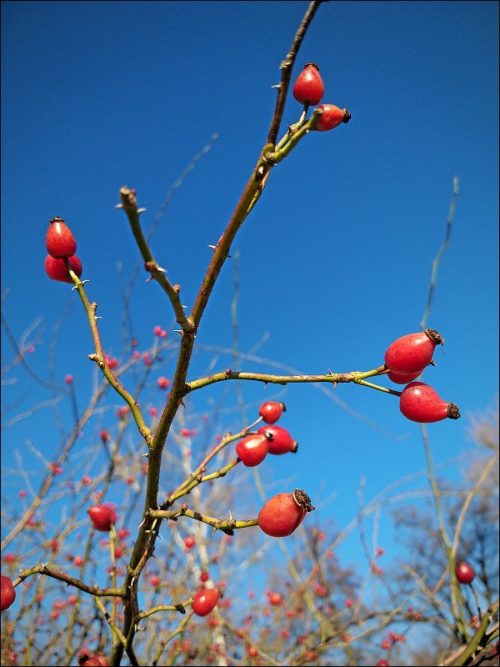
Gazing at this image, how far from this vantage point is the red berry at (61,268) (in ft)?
3.36

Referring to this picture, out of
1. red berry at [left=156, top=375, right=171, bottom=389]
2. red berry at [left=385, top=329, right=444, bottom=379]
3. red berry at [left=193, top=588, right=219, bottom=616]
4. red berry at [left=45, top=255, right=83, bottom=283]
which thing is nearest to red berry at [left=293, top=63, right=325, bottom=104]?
red berry at [left=385, top=329, right=444, bottom=379]

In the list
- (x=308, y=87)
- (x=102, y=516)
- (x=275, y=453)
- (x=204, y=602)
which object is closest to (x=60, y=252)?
(x=308, y=87)

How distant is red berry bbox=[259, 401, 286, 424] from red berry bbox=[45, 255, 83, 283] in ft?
1.93

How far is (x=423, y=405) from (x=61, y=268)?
818 millimetres

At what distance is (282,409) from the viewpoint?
1.29 metres

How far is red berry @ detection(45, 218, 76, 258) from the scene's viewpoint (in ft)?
3.26

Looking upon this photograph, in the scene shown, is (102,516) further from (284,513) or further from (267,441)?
(284,513)

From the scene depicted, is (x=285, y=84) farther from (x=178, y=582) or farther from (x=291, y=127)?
(x=178, y=582)

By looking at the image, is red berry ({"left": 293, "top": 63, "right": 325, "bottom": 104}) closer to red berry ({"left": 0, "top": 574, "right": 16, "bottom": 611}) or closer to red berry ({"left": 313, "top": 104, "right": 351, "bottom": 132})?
red berry ({"left": 313, "top": 104, "right": 351, "bottom": 132})

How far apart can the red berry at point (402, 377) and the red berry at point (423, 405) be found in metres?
0.02

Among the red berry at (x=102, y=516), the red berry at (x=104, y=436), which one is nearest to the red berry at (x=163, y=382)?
the red berry at (x=104, y=436)

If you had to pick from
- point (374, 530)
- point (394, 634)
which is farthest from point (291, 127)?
point (394, 634)

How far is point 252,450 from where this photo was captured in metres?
1.10

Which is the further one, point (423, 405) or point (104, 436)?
point (104, 436)
